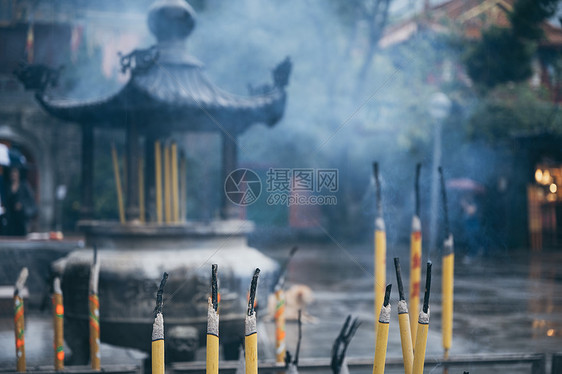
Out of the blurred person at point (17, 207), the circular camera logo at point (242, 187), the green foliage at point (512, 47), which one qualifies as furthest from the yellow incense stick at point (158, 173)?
the blurred person at point (17, 207)

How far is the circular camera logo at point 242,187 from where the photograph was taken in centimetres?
411

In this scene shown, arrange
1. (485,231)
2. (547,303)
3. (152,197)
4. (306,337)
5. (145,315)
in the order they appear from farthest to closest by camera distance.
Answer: (547,303)
(485,231)
(306,337)
(152,197)
(145,315)

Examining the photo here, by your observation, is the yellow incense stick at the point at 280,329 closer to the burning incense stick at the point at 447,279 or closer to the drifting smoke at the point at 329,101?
the burning incense stick at the point at 447,279

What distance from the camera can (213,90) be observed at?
5012 mm

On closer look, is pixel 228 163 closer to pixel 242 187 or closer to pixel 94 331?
pixel 242 187

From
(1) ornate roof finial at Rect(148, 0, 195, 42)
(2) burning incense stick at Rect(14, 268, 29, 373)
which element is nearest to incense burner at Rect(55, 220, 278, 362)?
(2) burning incense stick at Rect(14, 268, 29, 373)

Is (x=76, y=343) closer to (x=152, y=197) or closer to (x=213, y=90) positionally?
(x=152, y=197)

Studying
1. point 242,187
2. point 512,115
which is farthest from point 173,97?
point 512,115

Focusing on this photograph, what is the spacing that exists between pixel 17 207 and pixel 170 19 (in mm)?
4753

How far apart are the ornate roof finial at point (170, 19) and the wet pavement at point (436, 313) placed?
7.20 feet

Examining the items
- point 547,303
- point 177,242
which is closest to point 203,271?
point 177,242

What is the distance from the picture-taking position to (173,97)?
471 cm

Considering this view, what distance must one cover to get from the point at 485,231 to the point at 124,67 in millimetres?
5095

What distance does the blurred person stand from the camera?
8.73m
